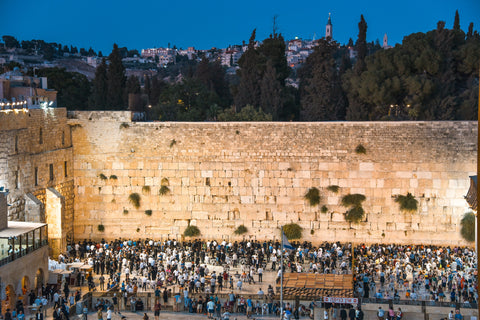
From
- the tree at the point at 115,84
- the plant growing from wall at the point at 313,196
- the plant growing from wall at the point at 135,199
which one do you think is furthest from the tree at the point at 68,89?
the plant growing from wall at the point at 313,196

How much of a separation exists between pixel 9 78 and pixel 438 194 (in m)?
19.2

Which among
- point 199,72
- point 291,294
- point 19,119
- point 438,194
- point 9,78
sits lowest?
point 291,294

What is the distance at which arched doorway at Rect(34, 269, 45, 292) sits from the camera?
2158 cm

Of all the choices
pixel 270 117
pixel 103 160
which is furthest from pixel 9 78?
pixel 270 117

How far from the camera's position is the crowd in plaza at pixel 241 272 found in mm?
20359

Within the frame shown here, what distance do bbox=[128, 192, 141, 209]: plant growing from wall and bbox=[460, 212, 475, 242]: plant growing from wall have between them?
1336 centimetres

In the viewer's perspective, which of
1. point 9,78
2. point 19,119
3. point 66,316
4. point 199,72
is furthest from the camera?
point 199,72

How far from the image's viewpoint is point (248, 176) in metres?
28.3

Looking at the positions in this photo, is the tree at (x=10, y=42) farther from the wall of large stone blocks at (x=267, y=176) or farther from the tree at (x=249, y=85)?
the wall of large stone blocks at (x=267, y=176)

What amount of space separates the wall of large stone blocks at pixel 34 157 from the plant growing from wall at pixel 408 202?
1374 cm

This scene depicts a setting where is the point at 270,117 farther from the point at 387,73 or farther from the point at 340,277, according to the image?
the point at 340,277

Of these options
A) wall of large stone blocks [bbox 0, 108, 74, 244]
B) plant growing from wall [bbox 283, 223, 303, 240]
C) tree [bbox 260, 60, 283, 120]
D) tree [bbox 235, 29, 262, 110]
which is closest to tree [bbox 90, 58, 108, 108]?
tree [bbox 235, 29, 262, 110]

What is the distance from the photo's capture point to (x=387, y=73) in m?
38.2

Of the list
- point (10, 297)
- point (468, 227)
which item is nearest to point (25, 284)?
point (10, 297)
